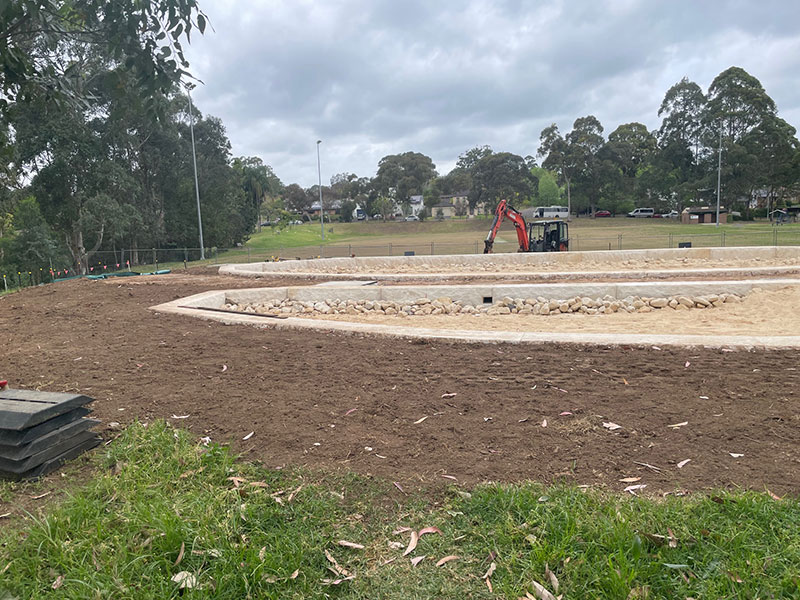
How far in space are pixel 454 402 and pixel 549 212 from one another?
62804mm

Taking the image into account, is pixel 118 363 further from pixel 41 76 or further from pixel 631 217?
pixel 631 217

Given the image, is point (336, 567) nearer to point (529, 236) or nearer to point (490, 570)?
point (490, 570)

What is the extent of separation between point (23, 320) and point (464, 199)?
301 ft

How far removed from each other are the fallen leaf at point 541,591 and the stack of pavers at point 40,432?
9.68 feet

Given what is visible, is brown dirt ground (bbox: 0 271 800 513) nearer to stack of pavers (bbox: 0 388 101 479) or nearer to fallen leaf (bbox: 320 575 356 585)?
stack of pavers (bbox: 0 388 101 479)

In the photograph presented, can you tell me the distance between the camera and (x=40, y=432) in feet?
10.9

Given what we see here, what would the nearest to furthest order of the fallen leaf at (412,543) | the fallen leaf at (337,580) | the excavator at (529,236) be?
the fallen leaf at (337,580) → the fallen leaf at (412,543) → the excavator at (529,236)

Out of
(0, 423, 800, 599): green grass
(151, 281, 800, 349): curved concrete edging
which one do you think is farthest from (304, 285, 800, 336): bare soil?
(0, 423, 800, 599): green grass

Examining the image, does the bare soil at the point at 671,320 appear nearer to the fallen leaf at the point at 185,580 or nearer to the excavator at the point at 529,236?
the fallen leaf at the point at 185,580

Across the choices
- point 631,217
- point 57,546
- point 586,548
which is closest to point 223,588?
point 57,546

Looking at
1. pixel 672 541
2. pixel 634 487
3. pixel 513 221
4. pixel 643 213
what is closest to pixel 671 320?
pixel 634 487

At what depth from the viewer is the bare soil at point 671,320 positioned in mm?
8273

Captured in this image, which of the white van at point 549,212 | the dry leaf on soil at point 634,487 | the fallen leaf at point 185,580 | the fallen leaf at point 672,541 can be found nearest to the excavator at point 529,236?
the dry leaf on soil at point 634,487

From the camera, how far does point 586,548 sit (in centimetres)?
244
